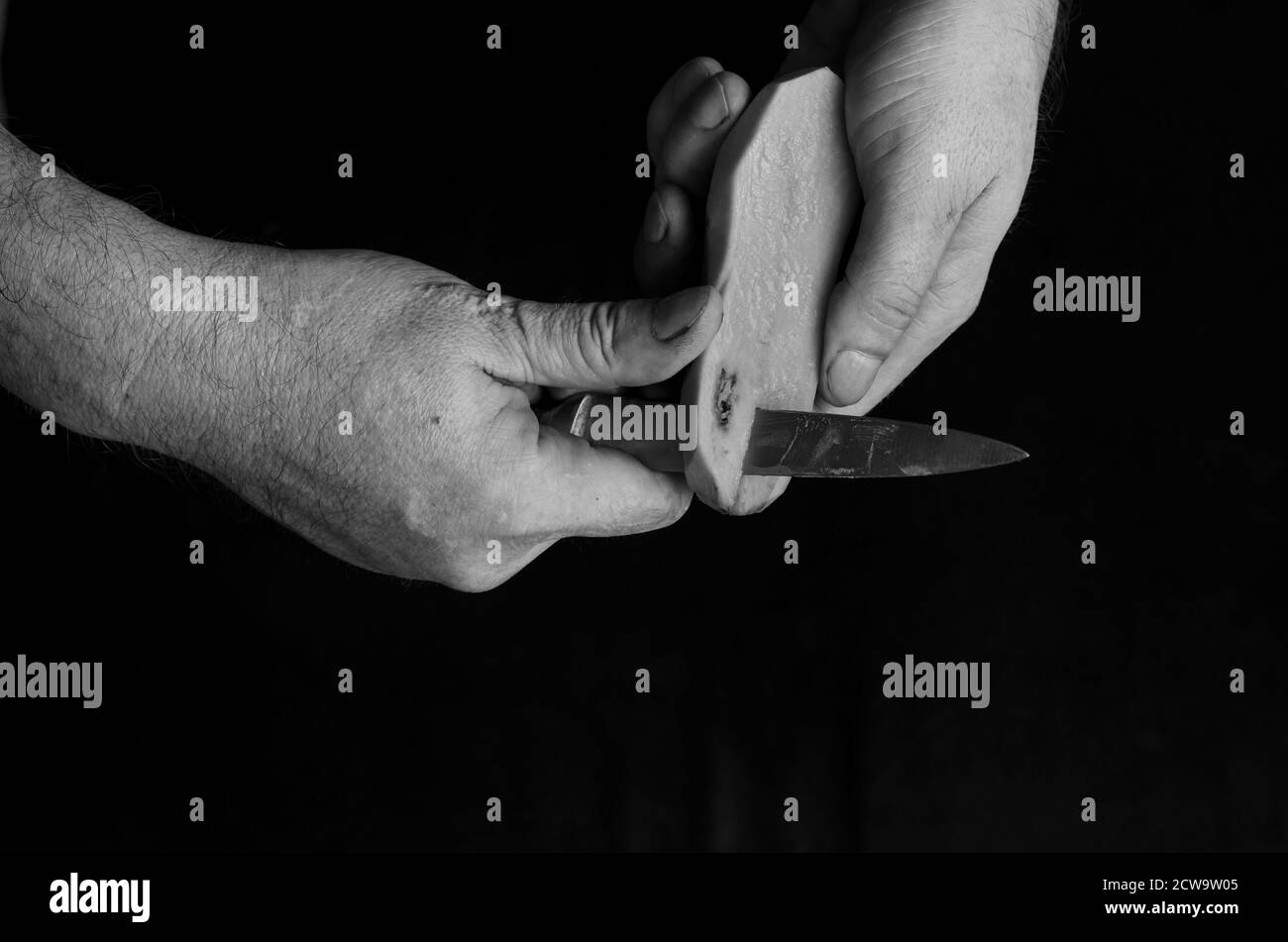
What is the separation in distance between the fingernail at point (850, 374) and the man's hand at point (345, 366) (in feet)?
0.59

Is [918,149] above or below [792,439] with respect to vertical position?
above

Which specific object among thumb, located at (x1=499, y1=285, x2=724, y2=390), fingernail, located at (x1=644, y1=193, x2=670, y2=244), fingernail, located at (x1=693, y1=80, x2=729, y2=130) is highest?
fingernail, located at (x1=693, y1=80, x2=729, y2=130)

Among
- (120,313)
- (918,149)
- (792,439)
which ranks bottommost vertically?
(792,439)

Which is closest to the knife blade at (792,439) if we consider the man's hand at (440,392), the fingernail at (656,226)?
the man's hand at (440,392)

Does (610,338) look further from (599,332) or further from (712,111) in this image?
(712,111)

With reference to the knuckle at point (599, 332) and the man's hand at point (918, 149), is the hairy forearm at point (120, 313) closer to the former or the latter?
the knuckle at point (599, 332)

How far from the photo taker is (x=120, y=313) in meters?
0.93

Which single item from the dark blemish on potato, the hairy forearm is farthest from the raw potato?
the hairy forearm

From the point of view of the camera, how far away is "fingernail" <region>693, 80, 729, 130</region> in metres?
0.98

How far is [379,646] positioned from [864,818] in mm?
641

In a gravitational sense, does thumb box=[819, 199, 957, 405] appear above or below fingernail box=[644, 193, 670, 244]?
below

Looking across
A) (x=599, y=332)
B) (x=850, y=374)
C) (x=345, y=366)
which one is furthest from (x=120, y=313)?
(x=850, y=374)

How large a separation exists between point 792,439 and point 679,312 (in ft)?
0.48

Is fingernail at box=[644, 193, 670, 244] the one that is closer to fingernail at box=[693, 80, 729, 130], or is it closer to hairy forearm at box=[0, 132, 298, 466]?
fingernail at box=[693, 80, 729, 130]
